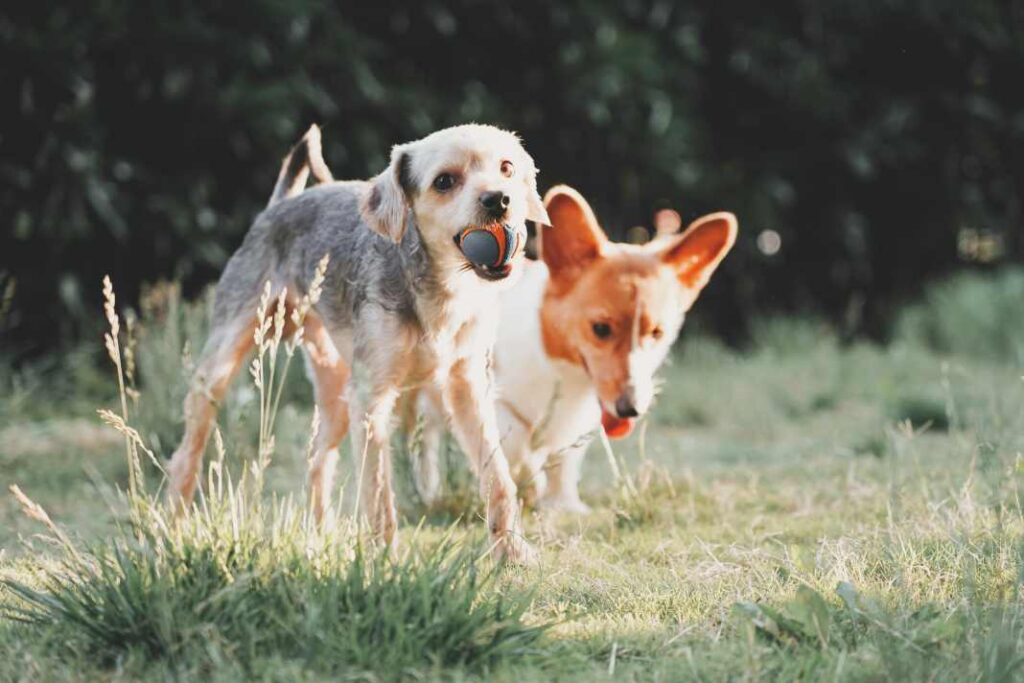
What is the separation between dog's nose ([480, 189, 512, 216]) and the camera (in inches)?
141

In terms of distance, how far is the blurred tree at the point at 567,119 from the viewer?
7.33 meters

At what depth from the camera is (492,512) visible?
3854mm

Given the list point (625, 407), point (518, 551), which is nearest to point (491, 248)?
point (518, 551)

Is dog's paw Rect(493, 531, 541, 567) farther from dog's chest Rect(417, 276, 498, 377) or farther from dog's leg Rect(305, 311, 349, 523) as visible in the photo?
dog's leg Rect(305, 311, 349, 523)

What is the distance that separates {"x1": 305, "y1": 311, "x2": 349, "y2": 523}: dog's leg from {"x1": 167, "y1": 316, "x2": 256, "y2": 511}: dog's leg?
0.27 m

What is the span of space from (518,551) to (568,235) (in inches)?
62.0

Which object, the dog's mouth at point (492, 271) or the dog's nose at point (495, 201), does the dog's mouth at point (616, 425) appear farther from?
the dog's nose at point (495, 201)

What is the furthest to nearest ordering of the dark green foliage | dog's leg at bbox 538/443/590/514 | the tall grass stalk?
the dark green foliage
dog's leg at bbox 538/443/590/514
the tall grass stalk

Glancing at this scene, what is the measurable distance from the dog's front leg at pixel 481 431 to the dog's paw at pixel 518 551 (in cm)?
10

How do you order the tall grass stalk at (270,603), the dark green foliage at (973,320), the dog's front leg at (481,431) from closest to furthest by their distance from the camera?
the tall grass stalk at (270,603), the dog's front leg at (481,431), the dark green foliage at (973,320)

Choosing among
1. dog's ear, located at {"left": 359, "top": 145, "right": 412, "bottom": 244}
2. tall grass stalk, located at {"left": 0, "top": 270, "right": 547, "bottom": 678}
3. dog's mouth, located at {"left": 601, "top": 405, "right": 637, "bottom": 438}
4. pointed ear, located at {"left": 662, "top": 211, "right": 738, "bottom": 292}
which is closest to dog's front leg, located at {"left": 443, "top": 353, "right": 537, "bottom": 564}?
dog's ear, located at {"left": 359, "top": 145, "right": 412, "bottom": 244}

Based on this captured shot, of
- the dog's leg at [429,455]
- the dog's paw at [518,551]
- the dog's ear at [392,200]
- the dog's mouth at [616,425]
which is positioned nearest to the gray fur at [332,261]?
the dog's ear at [392,200]

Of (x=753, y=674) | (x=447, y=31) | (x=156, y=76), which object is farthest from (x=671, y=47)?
(x=753, y=674)

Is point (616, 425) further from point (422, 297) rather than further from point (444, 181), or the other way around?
point (444, 181)
